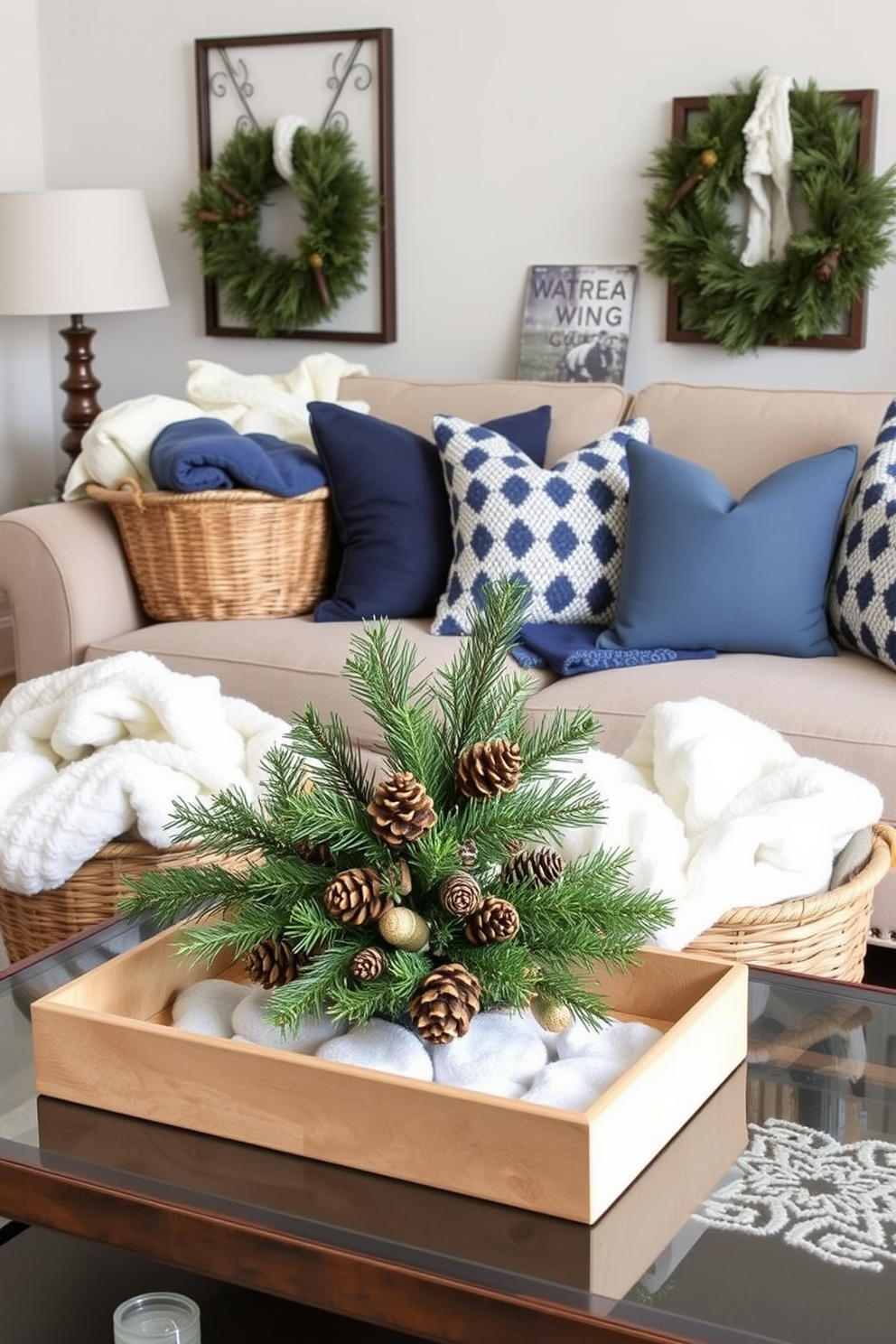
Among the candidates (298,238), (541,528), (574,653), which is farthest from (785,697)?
(298,238)

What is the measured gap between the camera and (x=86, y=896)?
6.59 feet

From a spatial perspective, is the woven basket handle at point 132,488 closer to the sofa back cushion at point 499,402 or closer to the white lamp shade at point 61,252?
the sofa back cushion at point 499,402

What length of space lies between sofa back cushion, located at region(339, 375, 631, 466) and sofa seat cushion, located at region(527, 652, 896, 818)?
0.57 meters

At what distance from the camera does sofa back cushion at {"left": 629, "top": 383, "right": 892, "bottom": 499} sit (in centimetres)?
285

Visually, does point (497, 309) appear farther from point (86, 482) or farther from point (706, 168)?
point (86, 482)

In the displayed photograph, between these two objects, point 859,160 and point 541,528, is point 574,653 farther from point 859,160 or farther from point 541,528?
point 859,160

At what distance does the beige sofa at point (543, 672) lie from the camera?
8.23ft

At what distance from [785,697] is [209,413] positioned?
1409 millimetres

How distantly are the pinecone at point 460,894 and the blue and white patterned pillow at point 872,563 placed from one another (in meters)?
1.55

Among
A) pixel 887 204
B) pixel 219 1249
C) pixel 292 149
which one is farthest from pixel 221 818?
pixel 292 149

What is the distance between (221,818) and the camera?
4.23ft

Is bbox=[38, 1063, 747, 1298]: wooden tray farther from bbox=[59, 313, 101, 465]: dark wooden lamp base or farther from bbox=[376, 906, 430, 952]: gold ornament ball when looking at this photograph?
bbox=[59, 313, 101, 465]: dark wooden lamp base

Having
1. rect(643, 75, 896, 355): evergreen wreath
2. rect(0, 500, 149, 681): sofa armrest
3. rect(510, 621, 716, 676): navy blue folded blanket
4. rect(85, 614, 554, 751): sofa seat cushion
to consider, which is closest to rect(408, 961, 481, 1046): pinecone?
rect(85, 614, 554, 751): sofa seat cushion

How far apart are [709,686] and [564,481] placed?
0.53m
